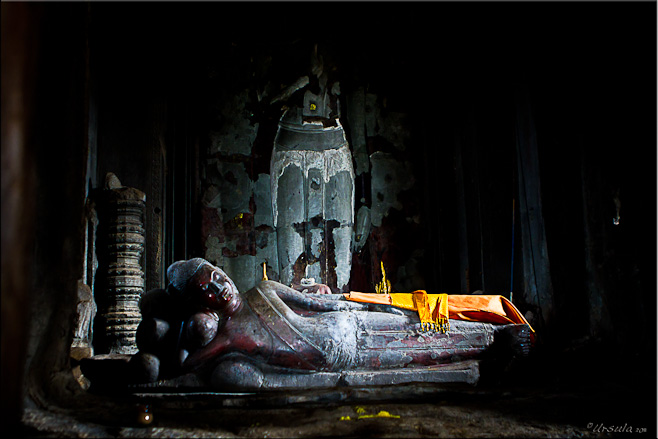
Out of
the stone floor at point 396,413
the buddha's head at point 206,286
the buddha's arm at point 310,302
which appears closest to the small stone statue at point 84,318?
the buddha's head at point 206,286

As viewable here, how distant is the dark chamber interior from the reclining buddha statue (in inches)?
15.7

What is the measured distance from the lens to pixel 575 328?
4.40 m

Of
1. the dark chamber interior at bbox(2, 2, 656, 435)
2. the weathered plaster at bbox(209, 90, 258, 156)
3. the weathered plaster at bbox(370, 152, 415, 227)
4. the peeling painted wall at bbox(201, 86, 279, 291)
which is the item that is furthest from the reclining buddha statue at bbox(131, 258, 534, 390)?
the weathered plaster at bbox(209, 90, 258, 156)

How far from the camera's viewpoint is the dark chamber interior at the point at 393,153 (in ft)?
7.14

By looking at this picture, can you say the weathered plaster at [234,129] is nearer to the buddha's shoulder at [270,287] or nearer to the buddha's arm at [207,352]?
the buddha's shoulder at [270,287]

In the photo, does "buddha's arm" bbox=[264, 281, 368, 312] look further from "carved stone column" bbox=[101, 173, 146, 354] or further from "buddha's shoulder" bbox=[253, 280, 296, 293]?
"carved stone column" bbox=[101, 173, 146, 354]

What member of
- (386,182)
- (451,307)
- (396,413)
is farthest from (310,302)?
(386,182)

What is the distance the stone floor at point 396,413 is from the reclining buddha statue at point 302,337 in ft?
0.87

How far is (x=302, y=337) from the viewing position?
3434 millimetres

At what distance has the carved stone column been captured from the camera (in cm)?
498

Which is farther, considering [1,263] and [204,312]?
[204,312]

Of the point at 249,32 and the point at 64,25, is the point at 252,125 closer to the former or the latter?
the point at 249,32

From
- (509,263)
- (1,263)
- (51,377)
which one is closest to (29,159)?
(1,263)

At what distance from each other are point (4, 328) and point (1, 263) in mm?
212
